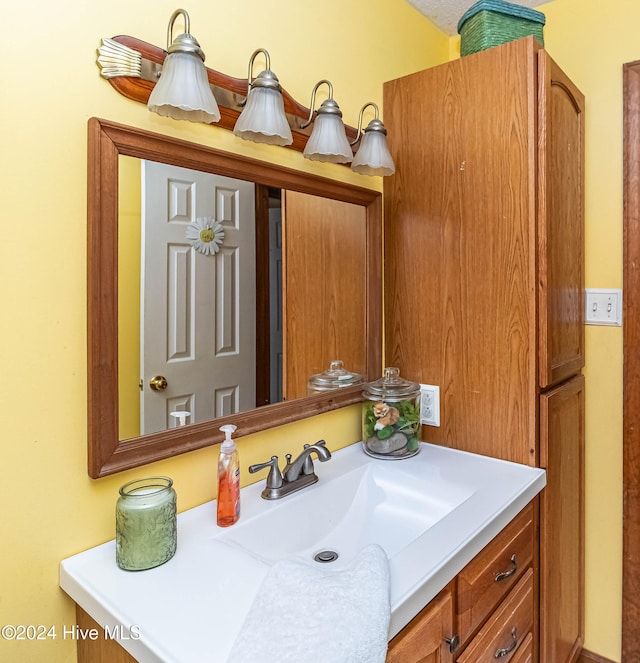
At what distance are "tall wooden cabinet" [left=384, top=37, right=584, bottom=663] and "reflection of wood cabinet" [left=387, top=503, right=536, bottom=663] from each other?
0.45 feet

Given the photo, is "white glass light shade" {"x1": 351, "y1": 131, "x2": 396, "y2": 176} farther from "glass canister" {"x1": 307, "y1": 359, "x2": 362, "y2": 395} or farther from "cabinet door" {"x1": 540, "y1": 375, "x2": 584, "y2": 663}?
"cabinet door" {"x1": 540, "y1": 375, "x2": 584, "y2": 663}

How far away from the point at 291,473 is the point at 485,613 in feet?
1.69

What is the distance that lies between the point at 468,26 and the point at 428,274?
77cm

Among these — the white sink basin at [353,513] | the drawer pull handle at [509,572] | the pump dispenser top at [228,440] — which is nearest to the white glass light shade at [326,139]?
the pump dispenser top at [228,440]

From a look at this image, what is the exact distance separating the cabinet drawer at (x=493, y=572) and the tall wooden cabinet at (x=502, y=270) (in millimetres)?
134

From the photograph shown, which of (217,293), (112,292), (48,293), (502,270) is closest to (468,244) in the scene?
(502,270)

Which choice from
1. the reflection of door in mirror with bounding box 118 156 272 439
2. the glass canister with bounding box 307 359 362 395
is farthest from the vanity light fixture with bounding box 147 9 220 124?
the glass canister with bounding box 307 359 362 395

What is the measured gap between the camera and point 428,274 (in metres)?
1.48

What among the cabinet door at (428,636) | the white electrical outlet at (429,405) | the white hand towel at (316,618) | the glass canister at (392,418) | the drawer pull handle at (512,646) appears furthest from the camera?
the white electrical outlet at (429,405)

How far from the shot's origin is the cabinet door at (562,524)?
1.31 m

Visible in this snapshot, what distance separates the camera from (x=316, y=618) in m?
0.64

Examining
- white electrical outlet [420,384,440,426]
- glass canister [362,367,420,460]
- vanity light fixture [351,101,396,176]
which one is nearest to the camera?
vanity light fixture [351,101,396,176]

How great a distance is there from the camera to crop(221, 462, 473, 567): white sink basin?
101 cm

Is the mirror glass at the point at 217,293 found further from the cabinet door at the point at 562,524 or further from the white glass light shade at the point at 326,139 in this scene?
the cabinet door at the point at 562,524
